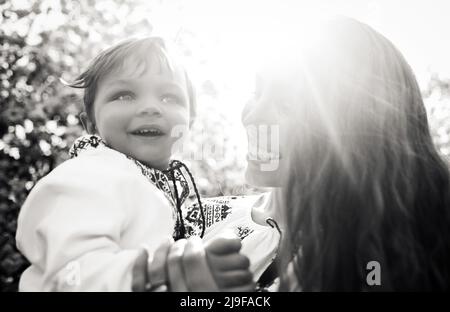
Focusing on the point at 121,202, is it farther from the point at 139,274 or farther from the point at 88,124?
the point at 88,124

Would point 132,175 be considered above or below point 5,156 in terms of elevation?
above

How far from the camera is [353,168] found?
4.65ft

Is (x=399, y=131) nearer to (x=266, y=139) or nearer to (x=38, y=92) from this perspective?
(x=266, y=139)

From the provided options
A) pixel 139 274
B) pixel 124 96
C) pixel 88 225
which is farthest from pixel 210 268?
pixel 124 96

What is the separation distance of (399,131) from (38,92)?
465 centimetres

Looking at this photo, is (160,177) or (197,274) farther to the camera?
(160,177)

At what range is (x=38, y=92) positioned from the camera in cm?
525

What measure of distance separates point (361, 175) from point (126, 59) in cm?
107

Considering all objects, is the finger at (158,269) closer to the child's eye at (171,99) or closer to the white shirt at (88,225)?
the white shirt at (88,225)

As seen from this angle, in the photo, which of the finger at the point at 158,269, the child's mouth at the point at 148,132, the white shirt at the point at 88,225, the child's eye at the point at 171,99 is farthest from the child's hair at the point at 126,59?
the finger at the point at 158,269

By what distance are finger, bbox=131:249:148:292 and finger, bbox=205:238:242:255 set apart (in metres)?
0.15

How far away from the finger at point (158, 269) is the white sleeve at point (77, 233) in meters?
0.06

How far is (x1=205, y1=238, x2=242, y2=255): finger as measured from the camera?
111 centimetres
